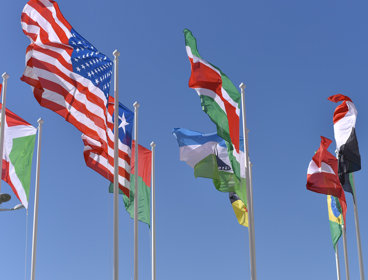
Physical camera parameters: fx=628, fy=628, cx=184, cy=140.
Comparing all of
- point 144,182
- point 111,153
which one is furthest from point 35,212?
point 111,153

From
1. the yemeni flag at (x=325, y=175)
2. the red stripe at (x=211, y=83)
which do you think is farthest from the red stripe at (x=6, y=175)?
the yemeni flag at (x=325, y=175)

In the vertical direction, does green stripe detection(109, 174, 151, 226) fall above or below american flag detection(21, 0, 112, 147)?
below

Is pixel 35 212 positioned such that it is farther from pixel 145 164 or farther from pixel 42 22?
pixel 42 22

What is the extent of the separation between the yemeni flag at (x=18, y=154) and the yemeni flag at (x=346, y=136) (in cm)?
1157

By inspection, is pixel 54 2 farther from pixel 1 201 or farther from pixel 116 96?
pixel 1 201

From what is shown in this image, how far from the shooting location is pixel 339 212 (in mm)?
27734

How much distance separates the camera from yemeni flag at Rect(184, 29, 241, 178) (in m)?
20.5

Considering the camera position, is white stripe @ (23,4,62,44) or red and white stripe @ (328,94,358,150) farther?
red and white stripe @ (328,94,358,150)

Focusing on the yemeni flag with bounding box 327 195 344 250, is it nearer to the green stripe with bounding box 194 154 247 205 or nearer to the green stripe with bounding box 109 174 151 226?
the green stripe with bounding box 194 154 247 205

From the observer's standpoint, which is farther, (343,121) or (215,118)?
(343,121)

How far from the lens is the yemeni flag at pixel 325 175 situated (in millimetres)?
25297

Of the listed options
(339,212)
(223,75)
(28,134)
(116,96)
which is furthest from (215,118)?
(339,212)

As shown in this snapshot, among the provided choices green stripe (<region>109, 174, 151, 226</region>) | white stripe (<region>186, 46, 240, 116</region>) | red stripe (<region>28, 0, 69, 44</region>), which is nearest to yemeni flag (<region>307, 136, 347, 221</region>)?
white stripe (<region>186, 46, 240, 116</region>)

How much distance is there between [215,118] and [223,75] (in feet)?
6.42
